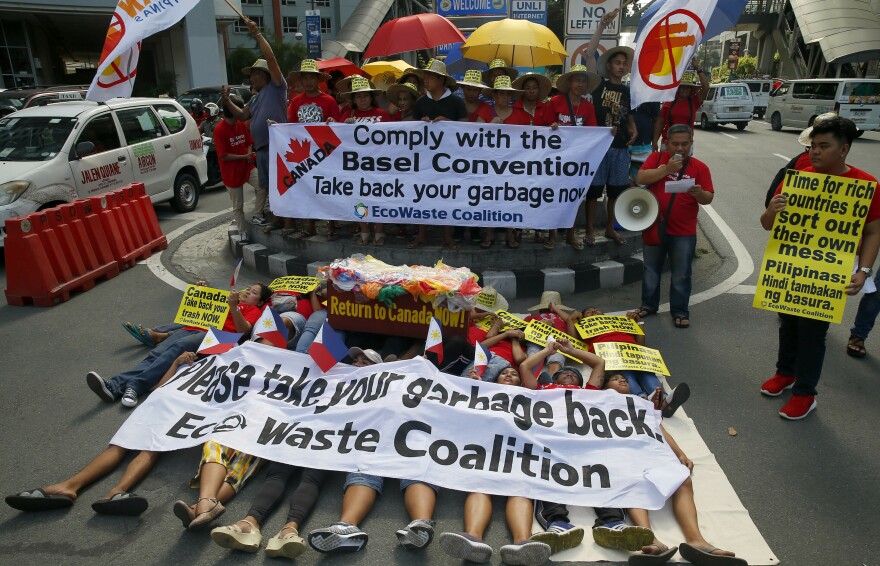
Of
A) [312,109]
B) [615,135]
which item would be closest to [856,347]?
[615,135]

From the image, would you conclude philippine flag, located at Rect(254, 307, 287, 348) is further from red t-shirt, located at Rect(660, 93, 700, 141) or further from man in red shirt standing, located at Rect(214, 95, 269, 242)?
red t-shirt, located at Rect(660, 93, 700, 141)

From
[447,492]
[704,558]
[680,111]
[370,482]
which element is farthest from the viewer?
[680,111]

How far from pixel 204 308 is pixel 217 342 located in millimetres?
621

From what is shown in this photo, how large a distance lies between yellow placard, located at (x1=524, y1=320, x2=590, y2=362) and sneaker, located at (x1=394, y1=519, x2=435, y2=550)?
2220mm

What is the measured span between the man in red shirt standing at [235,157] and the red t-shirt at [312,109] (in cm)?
97

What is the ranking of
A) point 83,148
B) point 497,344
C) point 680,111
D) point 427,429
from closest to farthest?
1. point 427,429
2. point 497,344
3. point 680,111
4. point 83,148

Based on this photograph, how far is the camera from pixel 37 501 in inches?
141

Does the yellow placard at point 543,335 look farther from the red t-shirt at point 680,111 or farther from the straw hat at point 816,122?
the red t-shirt at point 680,111

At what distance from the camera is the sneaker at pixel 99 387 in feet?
15.5

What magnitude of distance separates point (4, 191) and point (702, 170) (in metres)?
8.33

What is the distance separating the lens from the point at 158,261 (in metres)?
8.46

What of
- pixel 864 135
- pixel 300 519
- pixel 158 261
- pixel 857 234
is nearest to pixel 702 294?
pixel 857 234

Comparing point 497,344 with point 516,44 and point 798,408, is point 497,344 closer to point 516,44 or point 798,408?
point 798,408

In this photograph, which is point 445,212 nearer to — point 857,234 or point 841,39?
point 857,234
